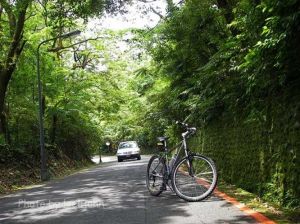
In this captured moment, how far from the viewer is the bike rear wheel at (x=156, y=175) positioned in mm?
8242

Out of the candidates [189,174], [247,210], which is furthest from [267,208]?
[189,174]

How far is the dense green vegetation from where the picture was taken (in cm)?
662

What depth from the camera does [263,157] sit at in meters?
7.36

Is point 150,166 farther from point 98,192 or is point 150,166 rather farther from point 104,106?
point 104,106

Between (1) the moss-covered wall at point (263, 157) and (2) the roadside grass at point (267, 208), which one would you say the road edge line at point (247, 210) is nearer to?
(2) the roadside grass at point (267, 208)

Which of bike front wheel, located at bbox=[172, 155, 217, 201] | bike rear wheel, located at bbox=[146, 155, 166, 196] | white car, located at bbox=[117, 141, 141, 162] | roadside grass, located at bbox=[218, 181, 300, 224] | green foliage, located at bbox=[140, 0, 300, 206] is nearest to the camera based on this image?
roadside grass, located at bbox=[218, 181, 300, 224]

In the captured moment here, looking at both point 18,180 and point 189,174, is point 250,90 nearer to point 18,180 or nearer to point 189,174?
point 189,174

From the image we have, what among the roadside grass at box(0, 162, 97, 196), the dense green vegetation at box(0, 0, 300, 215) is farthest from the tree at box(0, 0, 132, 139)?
the roadside grass at box(0, 162, 97, 196)

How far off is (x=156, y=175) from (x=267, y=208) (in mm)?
2612

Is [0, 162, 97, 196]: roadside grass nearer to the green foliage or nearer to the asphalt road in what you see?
the asphalt road

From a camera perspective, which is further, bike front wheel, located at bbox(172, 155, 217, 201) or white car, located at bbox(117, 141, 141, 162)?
white car, located at bbox(117, 141, 141, 162)

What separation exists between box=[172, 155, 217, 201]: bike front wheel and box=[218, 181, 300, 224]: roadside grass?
0.58 m

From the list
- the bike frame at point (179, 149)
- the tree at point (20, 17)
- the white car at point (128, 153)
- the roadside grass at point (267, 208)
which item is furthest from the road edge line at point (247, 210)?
the white car at point (128, 153)

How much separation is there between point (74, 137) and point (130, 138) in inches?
1542
